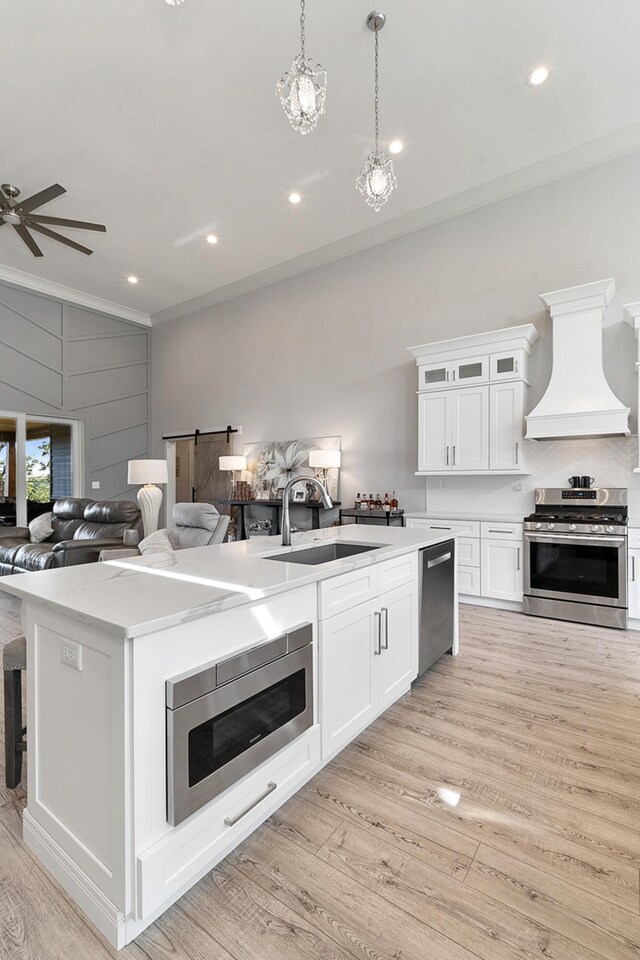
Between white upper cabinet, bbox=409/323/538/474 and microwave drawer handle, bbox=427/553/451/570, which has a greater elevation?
white upper cabinet, bbox=409/323/538/474

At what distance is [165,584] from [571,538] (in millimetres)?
3574

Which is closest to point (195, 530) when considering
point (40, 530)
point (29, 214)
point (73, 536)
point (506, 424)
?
point (73, 536)

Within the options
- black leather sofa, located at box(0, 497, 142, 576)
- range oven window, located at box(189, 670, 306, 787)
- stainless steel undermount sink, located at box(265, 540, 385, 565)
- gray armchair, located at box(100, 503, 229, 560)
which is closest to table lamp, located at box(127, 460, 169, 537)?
black leather sofa, located at box(0, 497, 142, 576)

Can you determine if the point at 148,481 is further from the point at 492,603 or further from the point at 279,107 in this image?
the point at 492,603

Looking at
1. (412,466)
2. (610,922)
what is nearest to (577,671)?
(610,922)

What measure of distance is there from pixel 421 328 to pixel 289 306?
2.15 meters

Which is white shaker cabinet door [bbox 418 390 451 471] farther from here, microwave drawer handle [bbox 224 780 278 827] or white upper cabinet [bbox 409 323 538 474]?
microwave drawer handle [bbox 224 780 278 827]

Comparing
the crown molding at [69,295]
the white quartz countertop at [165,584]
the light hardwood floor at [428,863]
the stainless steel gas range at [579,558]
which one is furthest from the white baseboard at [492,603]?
the crown molding at [69,295]

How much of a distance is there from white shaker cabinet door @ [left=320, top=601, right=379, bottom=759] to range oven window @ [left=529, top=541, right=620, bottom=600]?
2.53m

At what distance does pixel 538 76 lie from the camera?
3.38m

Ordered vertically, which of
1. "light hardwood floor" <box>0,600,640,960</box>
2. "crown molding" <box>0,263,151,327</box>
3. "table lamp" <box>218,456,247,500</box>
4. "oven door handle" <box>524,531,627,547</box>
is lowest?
"light hardwood floor" <box>0,600,640,960</box>

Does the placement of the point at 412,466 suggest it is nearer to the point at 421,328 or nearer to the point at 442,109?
the point at 421,328

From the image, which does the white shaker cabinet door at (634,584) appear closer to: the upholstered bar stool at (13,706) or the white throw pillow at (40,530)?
the upholstered bar stool at (13,706)

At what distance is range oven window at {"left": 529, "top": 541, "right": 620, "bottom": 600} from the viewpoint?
3760mm
